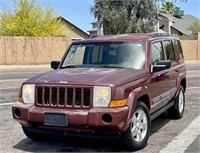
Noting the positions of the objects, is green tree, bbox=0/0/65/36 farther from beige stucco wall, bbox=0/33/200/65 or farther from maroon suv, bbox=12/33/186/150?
maroon suv, bbox=12/33/186/150

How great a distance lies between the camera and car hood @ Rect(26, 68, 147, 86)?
482cm

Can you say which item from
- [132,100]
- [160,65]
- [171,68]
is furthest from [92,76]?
[171,68]

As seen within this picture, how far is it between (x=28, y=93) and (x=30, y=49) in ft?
84.3

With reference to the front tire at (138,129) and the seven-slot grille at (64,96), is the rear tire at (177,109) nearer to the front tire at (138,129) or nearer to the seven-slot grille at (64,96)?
the front tire at (138,129)

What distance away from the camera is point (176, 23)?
2323 inches

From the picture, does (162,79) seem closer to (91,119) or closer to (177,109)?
(177,109)

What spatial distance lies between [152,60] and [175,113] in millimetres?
1810

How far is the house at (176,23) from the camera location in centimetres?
5516

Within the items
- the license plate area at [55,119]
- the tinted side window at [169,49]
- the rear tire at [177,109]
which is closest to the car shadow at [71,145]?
the license plate area at [55,119]

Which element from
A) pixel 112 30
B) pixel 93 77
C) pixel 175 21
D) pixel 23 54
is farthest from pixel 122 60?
pixel 175 21

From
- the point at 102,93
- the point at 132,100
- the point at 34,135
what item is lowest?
the point at 34,135

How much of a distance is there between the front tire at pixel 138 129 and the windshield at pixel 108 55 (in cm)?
81

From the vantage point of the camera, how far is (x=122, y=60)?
18.9 feet

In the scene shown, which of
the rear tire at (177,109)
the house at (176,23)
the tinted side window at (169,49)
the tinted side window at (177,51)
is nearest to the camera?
the tinted side window at (169,49)
